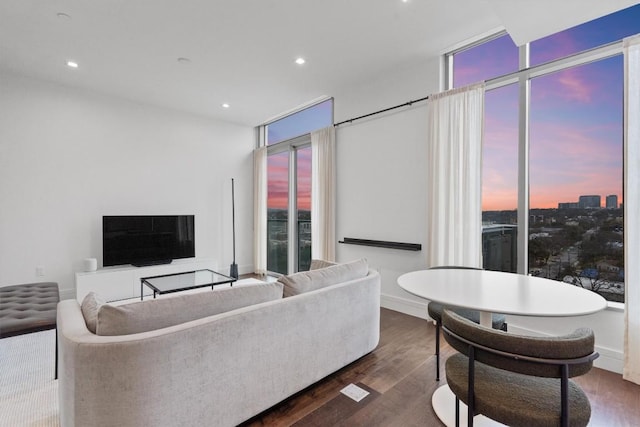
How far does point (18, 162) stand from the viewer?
4.02 m

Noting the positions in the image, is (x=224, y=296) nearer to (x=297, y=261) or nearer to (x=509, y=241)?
(x=509, y=241)

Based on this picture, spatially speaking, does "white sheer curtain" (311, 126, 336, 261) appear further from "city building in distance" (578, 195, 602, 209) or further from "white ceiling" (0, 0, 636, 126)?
"city building in distance" (578, 195, 602, 209)

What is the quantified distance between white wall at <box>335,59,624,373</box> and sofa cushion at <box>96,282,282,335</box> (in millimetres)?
2279

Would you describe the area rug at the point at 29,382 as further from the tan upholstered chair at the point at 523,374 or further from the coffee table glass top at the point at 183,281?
the tan upholstered chair at the point at 523,374

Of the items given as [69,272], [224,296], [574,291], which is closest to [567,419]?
[574,291]

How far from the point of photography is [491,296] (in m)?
1.69

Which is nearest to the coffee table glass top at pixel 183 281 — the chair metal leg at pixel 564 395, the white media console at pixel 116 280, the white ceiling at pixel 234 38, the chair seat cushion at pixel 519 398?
the white media console at pixel 116 280

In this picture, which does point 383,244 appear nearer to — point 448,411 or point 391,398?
point 391,398

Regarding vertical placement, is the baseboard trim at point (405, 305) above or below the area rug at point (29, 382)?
above

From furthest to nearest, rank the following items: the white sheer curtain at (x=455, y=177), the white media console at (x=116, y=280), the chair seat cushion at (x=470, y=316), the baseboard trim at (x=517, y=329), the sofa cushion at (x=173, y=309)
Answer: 1. the white media console at (x=116, y=280)
2. the white sheer curtain at (x=455, y=177)
3. the baseboard trim at (x=517, y=329)
4. the chair seat cushion at (x=470, y=316)
5. the sofa cushion at (x=173, y=309)

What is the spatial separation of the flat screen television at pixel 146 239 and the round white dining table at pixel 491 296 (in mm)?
4230

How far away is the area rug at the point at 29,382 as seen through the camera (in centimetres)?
183

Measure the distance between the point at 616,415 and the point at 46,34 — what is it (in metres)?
5.54

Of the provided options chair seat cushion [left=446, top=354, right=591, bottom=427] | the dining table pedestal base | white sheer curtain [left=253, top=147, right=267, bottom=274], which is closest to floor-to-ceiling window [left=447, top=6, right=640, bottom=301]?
the dining table pedestal base
